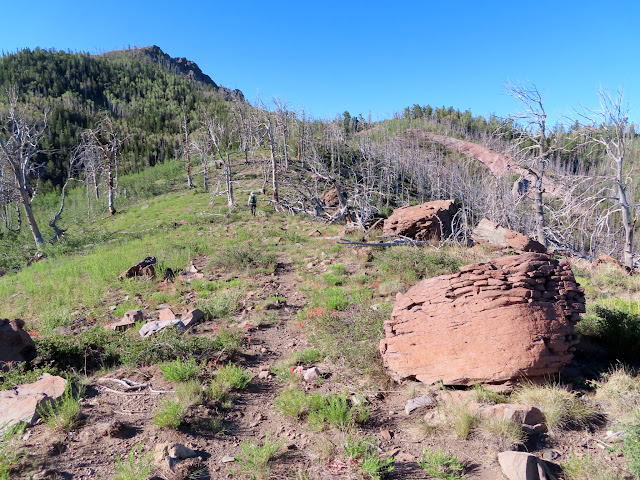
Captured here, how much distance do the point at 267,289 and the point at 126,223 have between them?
55.1 ft

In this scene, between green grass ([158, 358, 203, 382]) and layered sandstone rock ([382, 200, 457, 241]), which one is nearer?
green grass ([158, 358, 203, 382])

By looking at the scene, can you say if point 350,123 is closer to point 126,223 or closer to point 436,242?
point 126,223

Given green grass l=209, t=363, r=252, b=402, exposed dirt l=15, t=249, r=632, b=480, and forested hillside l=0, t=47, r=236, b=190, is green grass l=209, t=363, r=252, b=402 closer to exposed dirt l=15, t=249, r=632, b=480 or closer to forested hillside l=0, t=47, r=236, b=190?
exposed dirt l=15, t=249, r=632, b=480

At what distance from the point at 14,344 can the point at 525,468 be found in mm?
6531

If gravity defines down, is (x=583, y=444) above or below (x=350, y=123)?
below

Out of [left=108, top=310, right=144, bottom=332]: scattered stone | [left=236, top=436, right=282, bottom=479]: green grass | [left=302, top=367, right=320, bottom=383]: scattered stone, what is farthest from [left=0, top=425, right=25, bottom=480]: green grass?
[left=108, top=310, right=144, bottom=332]: scattered stone

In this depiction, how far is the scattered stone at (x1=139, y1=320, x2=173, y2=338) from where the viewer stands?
5.98m

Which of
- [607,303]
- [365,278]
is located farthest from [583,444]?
A: [365,278]

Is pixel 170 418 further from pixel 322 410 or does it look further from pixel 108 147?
pixel 108 147

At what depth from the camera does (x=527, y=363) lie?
12.1 ft

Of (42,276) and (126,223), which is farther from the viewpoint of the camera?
(126,223)

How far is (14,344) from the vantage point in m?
4.83

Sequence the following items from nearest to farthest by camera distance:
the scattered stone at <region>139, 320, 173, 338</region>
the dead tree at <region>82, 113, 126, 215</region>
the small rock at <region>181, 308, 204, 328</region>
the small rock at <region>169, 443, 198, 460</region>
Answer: the small rock at <region>169, 443, 198, 460</region> < the scattered stone at <region>139, 320, 173, 338</region> < the small rock at <region>181, 308, 204, 328</region> < the dead tree at <region>82, 113, 126, 215</region>

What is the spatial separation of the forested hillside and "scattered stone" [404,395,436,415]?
53.7 m
